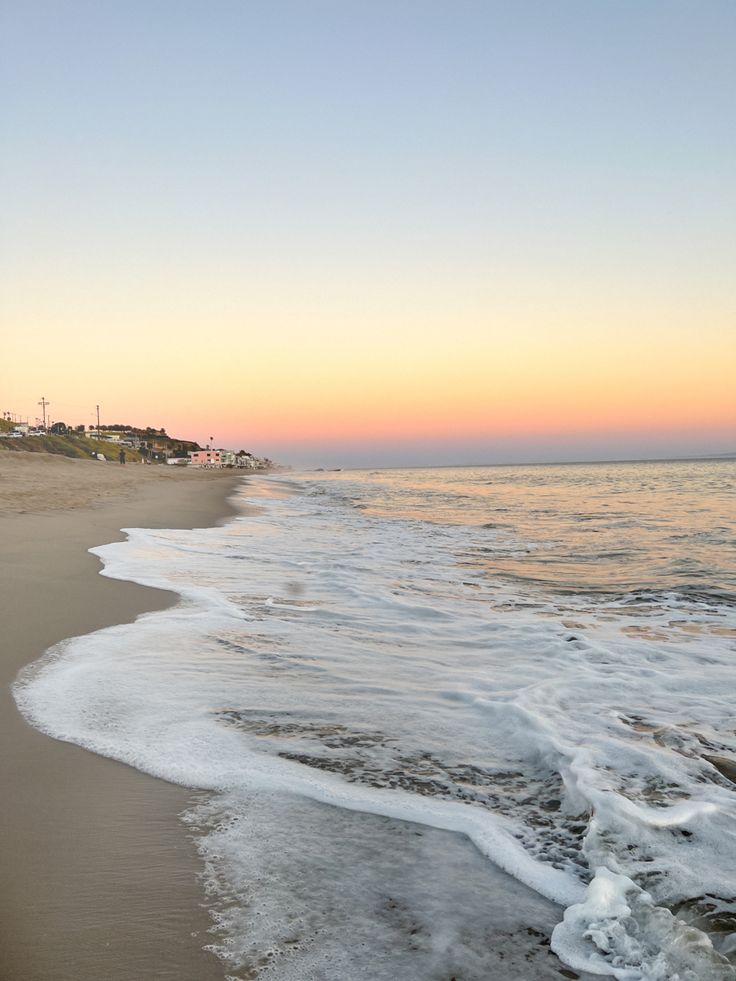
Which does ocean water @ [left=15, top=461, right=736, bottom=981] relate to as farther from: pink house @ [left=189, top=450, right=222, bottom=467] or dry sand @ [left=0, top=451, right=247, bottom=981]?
pink house @ [left=189, top=450, right=222, bottom=467]

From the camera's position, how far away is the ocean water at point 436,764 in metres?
1.80

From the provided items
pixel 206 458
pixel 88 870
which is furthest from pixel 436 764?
pixel 206 458

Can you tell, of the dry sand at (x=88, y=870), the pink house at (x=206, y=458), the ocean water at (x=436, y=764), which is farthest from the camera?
the pink house at (x=206, y=458)

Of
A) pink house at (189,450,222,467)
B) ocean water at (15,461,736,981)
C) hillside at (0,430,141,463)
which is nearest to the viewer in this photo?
ocean water at (15,461,736,981)

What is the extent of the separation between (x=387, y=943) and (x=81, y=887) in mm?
934

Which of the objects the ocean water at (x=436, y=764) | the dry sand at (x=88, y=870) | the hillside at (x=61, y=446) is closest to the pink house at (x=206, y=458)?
the hillside at (x=61, y=446)

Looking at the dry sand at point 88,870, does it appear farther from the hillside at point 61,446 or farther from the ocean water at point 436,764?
the hillside at point 61,446

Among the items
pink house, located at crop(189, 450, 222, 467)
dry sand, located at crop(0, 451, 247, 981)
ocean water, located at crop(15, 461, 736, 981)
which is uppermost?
pink house, located at crop(189, 450, 222, 467)

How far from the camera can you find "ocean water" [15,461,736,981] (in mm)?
1800

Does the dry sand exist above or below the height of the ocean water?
above

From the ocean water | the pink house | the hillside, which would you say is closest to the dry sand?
the ocean water

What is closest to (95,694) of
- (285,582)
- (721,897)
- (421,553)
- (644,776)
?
(644,776)

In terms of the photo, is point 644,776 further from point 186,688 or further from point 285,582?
point 285,582

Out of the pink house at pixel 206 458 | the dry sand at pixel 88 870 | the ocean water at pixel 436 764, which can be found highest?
the pink house at pixel 206 458
